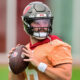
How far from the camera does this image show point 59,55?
4.14 meters

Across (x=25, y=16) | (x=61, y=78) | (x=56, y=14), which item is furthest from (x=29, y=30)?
(x=56, y=14)

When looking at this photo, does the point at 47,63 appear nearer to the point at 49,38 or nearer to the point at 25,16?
the point at 49,38

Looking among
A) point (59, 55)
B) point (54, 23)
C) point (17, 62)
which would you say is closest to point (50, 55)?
point (59, 55)

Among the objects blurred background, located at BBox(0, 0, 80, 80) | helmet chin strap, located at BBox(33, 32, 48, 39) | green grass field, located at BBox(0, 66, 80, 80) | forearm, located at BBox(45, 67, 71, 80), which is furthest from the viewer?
blurred background, located at BBox(0, 0, 80, 80)

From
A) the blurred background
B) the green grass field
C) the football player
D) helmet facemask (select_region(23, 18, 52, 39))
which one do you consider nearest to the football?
the football player

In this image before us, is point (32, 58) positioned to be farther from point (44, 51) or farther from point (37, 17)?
point (37, 17)

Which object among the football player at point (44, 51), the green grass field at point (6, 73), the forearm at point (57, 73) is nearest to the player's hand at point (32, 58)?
the football player at point (44, 51)

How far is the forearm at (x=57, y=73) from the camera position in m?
4.08

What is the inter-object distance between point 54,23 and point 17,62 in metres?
4.08

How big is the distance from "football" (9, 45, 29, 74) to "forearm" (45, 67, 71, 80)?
0.94 ft

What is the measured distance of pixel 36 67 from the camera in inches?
165

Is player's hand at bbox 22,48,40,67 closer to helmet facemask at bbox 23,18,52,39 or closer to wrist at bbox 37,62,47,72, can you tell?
wrist at bbox 37,62,47,72

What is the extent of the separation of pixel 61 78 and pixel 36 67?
0.85 feet

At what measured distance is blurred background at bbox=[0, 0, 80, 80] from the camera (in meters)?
8.23
